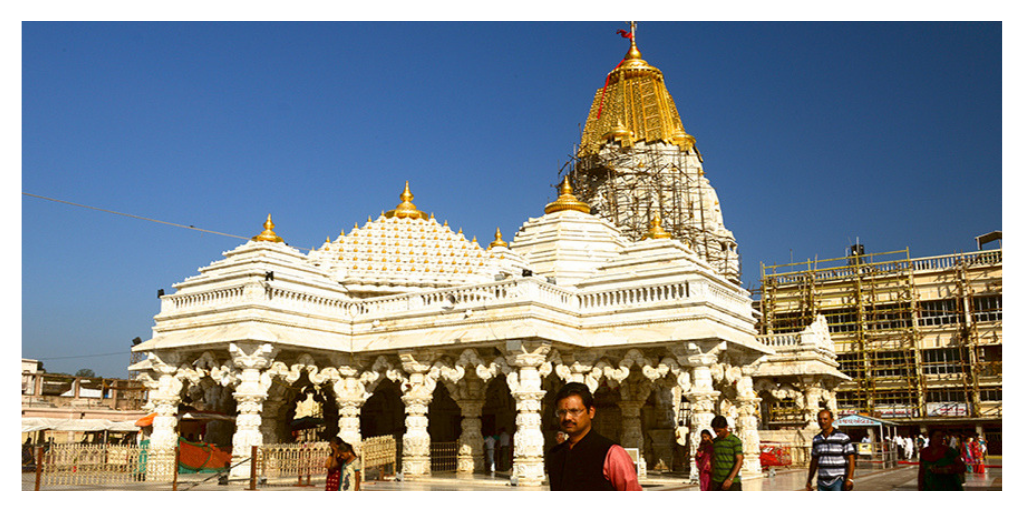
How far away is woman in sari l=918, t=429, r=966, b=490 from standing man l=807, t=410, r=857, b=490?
1.49m

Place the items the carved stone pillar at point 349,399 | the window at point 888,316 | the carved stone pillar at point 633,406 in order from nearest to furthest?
1. the carved stone pillar at point 349,399
2. the carved stone pillar at point 633,406
3. the window at point 888,316

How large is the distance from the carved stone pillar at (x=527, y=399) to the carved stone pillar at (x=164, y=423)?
27.8 feet

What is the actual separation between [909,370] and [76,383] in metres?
37.2

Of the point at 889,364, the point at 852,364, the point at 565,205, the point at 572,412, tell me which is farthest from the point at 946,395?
the point at 572,412

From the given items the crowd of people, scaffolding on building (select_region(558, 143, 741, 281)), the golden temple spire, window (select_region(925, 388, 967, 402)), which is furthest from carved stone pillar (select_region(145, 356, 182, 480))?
window (select_region(925, 388, 967, 402))

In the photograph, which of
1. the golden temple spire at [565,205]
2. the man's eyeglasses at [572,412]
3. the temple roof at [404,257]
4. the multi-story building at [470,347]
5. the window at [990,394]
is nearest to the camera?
the man's eyeglasses at [572,412]

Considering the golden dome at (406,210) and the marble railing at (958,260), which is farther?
the marble railing at (958,260)

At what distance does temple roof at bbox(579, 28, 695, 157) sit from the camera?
45594 mm

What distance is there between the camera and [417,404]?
23156 mm

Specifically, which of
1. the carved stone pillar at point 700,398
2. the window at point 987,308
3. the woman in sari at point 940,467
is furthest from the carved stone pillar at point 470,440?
the window at point 987,308

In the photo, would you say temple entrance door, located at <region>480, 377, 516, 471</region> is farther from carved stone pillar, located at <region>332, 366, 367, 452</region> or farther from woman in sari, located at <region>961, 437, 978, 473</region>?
woman in sari, located at <region>961, 437, 978, 473</region>

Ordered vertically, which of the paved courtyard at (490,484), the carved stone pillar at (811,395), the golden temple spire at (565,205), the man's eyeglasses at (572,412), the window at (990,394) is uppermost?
the golden temple spire at (565,205)

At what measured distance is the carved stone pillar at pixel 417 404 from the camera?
A: 23047mm

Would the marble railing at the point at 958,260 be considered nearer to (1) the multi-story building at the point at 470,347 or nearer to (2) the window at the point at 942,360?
(2) the window at the point at 942,360
